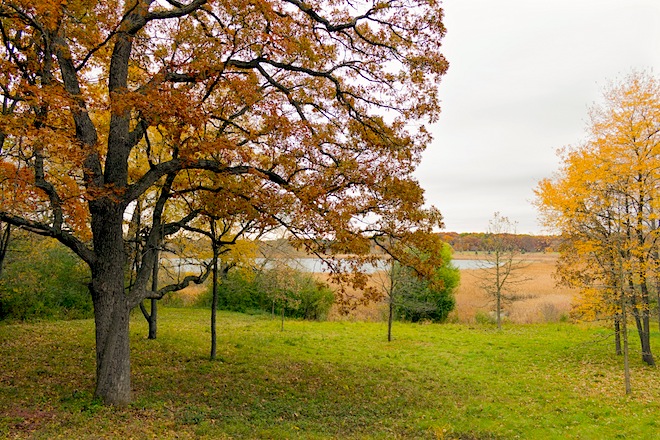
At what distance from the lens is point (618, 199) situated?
41.9ft

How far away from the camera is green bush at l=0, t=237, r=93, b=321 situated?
14.6 metres

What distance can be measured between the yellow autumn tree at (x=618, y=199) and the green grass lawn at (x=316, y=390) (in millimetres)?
2411

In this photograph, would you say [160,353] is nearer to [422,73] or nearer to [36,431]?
[36,431]

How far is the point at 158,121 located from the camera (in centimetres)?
676

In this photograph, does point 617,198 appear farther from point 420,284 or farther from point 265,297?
point 265,297

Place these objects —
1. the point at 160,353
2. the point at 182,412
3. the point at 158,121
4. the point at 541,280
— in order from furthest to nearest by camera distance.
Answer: the point at 541,280 < the point at 160,353 < the point at 182,412 < the point at 158,121

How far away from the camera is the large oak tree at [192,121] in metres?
6.76

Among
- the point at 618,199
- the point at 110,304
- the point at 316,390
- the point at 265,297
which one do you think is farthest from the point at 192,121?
the point at 265,297

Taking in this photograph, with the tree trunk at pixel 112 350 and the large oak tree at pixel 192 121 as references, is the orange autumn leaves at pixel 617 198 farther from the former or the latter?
the tree trunk at pixel 112 350


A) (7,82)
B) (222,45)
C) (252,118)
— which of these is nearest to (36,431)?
(7,82)

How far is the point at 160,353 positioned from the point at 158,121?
732 cm

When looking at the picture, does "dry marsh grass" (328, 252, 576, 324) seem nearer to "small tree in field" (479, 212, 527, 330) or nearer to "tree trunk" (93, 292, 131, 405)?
"small tree in field" (479, 212, 527, 330)

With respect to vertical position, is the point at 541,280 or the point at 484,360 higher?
the point at 541,280

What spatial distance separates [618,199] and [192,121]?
A: 503 inches
